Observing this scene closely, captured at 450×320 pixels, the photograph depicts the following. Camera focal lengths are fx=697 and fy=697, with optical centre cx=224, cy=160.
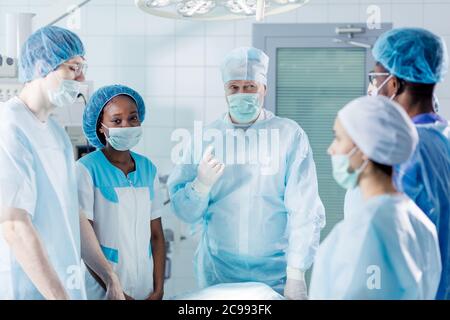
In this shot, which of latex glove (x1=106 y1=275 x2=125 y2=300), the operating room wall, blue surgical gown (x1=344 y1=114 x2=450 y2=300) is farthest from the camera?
the operating room wall

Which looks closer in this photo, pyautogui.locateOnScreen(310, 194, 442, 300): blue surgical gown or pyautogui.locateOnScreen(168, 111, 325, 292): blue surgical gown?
pyautogui.locateOnScreen(310, 194, 442, 300): blue surgical gown

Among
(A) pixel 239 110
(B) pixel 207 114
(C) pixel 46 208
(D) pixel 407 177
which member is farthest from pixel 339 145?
(B) pixel 207 114

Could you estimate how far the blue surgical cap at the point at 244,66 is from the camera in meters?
2.28

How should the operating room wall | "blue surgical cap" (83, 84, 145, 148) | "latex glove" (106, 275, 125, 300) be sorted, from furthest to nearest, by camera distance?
the operating room wall < "blue surgical cap" (83, 84, 145, 148) < "latex glove" (106, 275, 125, 300)

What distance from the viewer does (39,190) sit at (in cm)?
193

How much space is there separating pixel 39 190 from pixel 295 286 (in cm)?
83

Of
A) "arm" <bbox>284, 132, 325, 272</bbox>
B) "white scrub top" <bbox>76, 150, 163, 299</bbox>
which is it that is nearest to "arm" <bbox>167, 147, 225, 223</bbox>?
"white scrub top" <bbox>76, 150, 163, 299</bbox>

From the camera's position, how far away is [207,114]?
263 centimetres

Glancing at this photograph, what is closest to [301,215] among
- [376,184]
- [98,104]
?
[376,184]

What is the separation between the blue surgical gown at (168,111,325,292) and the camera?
224 cm

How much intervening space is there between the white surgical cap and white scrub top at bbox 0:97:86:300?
2.76 feet

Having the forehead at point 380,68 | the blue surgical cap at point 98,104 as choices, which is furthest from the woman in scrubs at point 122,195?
the forehead at point 380,68

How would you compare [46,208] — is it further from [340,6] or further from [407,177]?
[340,6]

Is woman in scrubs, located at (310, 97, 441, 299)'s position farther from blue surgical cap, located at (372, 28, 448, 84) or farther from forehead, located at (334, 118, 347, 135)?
blue surgical cap, located at (372, 28, 448, 84)
